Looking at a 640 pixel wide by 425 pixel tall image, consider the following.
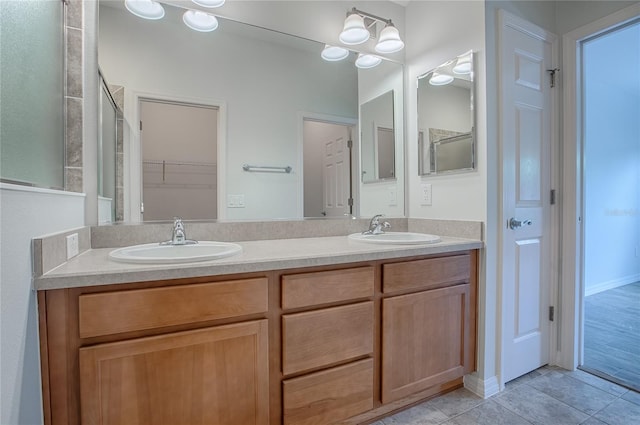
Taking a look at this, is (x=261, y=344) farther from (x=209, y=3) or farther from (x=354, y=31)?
(x=354, y=31)

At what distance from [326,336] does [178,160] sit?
1109 millimetres

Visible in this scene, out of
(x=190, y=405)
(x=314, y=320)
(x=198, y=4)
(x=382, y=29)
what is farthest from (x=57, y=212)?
(x=382, y=29)

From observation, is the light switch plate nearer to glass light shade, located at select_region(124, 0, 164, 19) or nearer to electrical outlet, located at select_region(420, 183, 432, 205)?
electrical outlet, located at select_region(420, 183, 432, 205)

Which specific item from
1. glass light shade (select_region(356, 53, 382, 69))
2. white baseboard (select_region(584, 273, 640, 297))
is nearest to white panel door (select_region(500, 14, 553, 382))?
glass light shade (select_region(356, 53, 382, 69))

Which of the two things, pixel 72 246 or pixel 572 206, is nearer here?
pixel 72 246

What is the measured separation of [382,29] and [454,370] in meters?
2.11

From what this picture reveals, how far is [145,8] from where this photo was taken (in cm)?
148

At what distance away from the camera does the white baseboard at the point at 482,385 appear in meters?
1.66

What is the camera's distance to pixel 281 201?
5.93 ft

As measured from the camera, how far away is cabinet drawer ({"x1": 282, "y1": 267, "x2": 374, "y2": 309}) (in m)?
1.19

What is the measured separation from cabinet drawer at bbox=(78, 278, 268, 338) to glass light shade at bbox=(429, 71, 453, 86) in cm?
159

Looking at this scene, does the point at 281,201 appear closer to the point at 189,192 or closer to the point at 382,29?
the point at 189,192

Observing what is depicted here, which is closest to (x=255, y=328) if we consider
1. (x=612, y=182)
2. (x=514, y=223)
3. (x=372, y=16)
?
(x=514, y=223)

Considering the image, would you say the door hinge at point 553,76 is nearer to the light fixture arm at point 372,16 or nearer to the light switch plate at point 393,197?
the light fixture arm at point 372,16
